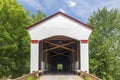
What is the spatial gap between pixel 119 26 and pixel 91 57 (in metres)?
8.28

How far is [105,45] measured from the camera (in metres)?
44.4

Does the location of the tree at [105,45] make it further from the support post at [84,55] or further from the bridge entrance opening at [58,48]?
the support post at [84,55]

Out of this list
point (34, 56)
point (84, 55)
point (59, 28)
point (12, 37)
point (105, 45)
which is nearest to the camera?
point (34, 56)

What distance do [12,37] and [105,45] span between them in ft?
57.9

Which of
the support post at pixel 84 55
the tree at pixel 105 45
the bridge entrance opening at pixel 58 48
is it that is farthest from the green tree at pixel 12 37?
the tree at pixel 105 45

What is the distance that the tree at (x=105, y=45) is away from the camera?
4500 cm

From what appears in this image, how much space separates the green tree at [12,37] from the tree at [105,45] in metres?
14.4

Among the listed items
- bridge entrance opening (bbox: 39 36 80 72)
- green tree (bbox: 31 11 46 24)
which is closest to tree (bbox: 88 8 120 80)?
bridge entrance opening (bbox: 39 36 80 72)

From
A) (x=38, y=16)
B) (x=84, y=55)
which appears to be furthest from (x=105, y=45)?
(x=38, y=16)

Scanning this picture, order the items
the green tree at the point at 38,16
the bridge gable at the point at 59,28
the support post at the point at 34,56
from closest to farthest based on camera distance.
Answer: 1. the support post at the point at 34,56
2. the bridge gable at the point at 59,28
3. the green tree at the point at 38,16

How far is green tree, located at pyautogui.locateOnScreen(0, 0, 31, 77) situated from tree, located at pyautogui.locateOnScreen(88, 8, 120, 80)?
14377 mm

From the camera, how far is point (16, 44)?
34.7 metres

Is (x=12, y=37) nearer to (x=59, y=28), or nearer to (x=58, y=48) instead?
(x=58, y=48)

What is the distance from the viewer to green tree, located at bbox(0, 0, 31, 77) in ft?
112
